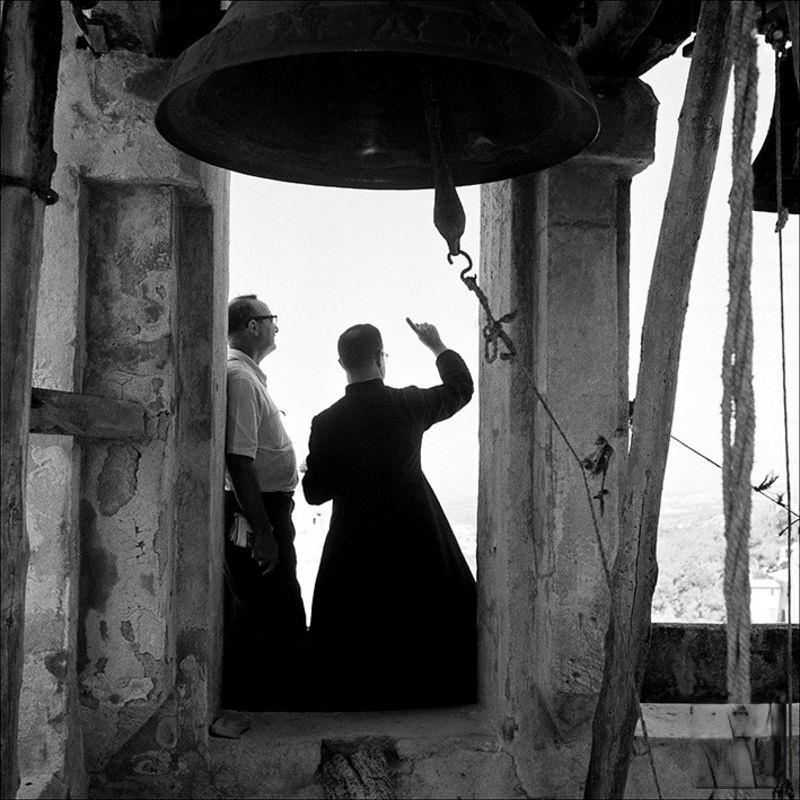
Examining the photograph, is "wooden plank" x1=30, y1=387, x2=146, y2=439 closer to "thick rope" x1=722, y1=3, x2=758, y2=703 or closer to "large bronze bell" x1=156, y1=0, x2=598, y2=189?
"large bronze bell" x1=156, y1=0, x2=598, y2=189

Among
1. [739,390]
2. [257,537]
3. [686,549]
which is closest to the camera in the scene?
[739,390]

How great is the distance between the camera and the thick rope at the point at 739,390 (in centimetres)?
144

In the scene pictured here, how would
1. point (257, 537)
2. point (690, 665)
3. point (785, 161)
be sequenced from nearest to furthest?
point (785, 161) < point (690, 665) < point (257, 537)

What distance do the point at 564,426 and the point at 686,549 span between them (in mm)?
12991

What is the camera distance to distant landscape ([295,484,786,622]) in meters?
11.9

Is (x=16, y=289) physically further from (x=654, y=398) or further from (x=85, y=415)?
(x=654, y=398)

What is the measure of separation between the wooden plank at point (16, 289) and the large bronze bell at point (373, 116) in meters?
0.24

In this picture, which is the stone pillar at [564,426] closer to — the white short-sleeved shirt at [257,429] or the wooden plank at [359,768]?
the wooden plank at [359,768]

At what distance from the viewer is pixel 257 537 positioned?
3486 mm

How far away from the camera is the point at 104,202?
286 centimetres

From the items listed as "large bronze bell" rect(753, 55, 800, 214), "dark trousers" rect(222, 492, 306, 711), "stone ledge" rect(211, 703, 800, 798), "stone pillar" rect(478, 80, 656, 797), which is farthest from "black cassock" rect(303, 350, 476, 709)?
"large bronze bell" rect(753, 55, 800, 214)

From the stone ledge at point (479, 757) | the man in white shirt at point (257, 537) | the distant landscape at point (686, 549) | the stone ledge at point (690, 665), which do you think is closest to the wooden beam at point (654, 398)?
the stone ledge at point (479, 757)

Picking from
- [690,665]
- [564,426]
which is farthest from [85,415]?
[690,665]

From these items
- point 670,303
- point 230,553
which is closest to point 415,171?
point 670,303
